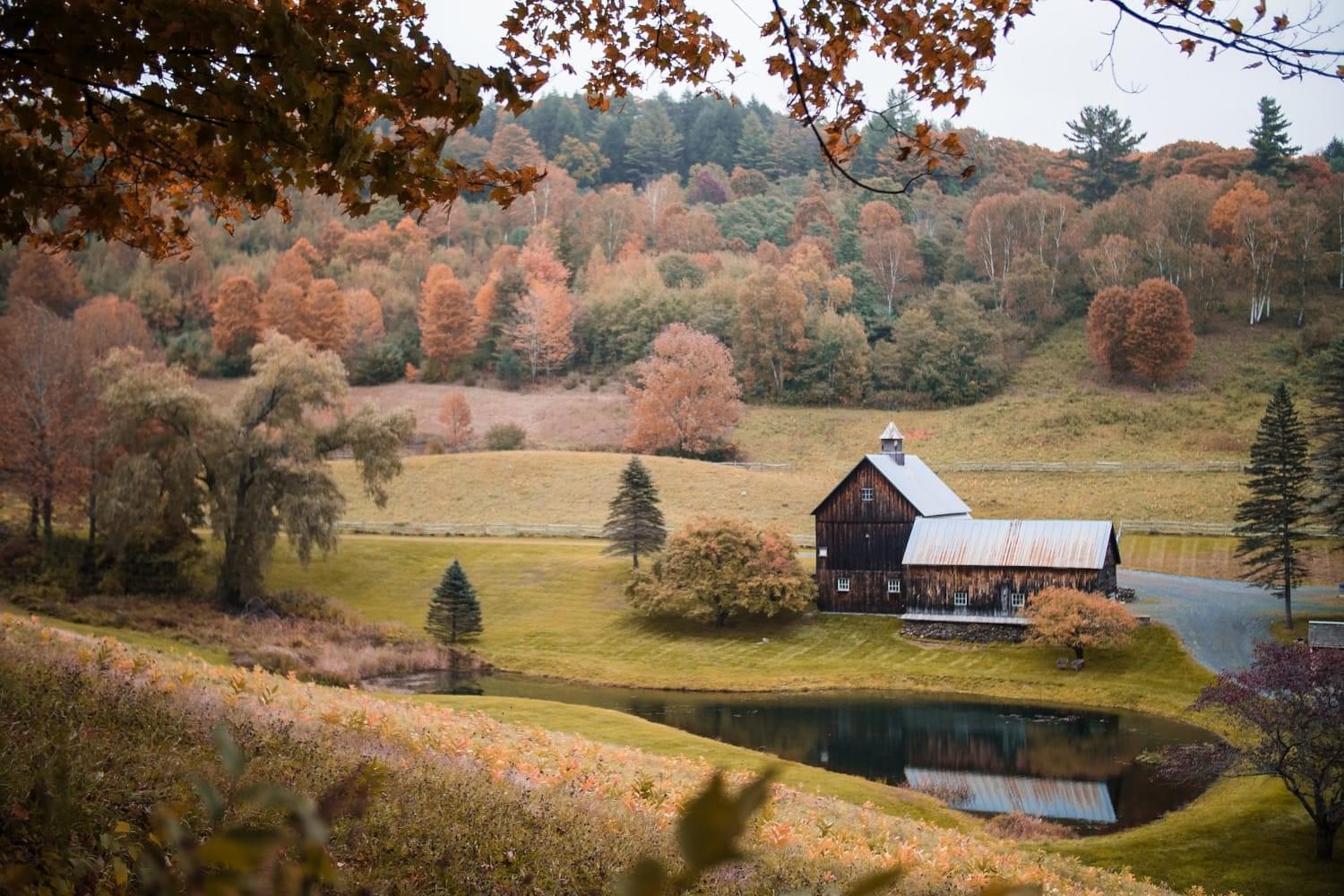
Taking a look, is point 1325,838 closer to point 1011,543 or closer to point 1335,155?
point 1011,543

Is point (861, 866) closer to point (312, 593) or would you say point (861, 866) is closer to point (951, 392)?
point (312, 593)

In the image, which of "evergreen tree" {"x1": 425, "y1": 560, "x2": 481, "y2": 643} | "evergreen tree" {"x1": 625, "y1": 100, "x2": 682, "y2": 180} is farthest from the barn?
"evergreen tree" {"x1": 625, "y1": 100, "x2": 682, "y2": 180}

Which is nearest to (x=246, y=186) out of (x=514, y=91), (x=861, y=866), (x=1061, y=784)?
(x=514, y=91)

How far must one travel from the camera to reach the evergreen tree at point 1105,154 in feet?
323

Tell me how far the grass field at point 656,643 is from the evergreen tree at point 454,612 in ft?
2.81

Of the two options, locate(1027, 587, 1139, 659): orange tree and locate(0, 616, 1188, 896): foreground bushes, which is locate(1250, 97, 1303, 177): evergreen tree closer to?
locate(1027, 587, 1139, 659): orange tree

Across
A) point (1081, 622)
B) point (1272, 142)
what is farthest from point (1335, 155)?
point (1081, 622)

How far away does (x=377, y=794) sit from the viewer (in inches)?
243

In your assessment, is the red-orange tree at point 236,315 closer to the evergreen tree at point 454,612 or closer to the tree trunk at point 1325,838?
the evergreen tree at point 454,612

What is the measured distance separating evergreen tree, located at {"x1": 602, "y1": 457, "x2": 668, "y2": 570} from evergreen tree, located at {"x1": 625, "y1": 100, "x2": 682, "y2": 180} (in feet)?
318

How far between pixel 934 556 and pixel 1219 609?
32.2 ft

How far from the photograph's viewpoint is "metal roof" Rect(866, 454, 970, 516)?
42375 millimetres

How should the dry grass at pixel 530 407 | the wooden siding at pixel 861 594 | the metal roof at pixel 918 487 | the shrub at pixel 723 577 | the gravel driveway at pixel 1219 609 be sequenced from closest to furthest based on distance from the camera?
the gravel driveway at pixel 1219 609 < the shrub at pixel 723 577 < the wooden siding at pixel 861 594 < the metal roof at pixel 918 487 < the dry grass at pixel 530 407

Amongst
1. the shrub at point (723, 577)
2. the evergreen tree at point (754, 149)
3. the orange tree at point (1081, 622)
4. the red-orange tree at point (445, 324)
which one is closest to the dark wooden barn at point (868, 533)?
the shrub at point (723, 577)
